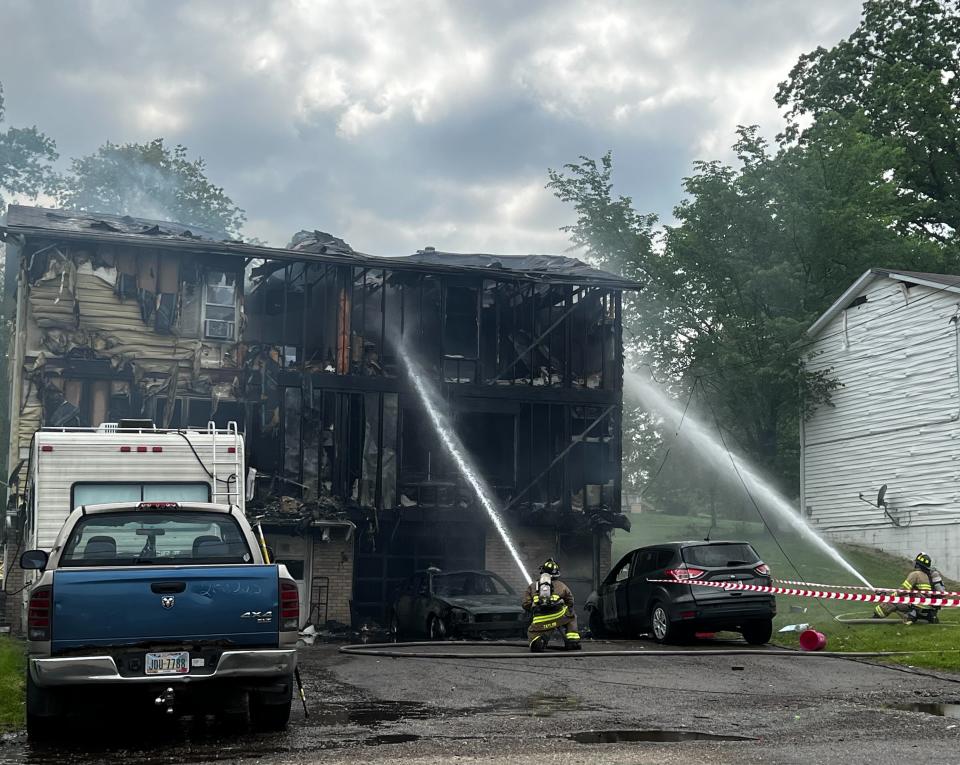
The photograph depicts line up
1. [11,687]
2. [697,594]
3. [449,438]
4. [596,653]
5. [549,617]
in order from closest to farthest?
[11,687] < [596,653] < [549,617] < [697,594] < [449,438]

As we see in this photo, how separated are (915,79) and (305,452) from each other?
101 ft

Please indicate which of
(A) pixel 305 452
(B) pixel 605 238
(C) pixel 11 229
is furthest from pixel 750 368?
(C) pixel 11 229

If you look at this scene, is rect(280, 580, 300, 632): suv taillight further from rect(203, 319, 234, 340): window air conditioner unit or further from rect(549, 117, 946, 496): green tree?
rect(549, 117, 946, 496): green tree

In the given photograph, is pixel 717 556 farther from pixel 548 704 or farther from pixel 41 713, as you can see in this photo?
pixel 41 713

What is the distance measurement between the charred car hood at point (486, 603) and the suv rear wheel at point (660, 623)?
2756 millimetres

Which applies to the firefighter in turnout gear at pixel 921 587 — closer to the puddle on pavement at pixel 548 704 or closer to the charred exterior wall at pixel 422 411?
the puddle on pavement at pixel 548 704

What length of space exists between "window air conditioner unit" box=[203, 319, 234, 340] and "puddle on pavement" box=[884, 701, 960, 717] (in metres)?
20.6

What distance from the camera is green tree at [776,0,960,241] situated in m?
47.1

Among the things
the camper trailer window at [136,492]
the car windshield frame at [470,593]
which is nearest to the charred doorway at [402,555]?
the car windshield frame at [470,593]

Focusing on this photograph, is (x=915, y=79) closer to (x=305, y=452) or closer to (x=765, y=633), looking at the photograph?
(x=305, y=452)

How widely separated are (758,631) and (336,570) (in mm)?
12726

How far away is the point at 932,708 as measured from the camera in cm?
1085

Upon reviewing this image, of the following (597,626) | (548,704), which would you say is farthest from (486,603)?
(548,704)

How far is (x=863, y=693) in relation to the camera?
12.1 m
